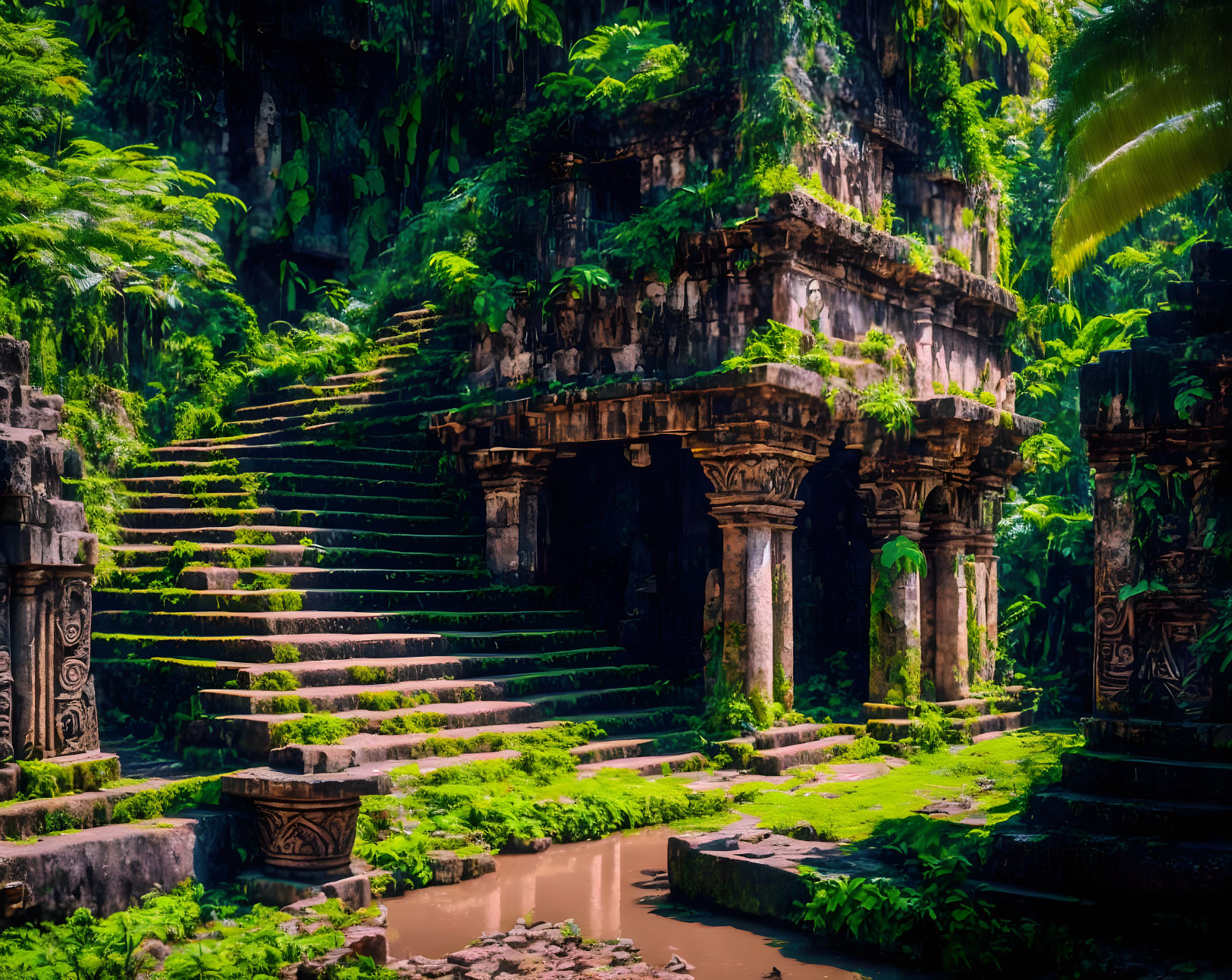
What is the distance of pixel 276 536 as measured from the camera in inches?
496

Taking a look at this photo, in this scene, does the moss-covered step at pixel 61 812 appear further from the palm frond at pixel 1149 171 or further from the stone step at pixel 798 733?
the palm frond at pixel 1149 171

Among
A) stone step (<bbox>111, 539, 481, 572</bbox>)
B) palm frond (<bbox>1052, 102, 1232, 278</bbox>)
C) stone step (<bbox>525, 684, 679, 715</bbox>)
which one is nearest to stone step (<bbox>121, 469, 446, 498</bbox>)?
stone step (<bbox>111, 539, 481, 572</bbox>)

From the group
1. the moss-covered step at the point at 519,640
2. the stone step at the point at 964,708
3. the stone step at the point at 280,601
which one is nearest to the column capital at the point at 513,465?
the stone step at the point at 280,601

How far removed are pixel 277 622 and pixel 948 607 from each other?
309 inches

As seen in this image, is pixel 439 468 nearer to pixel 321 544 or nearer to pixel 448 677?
pixel 321 544

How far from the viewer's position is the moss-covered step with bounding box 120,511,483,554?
12.4 metres

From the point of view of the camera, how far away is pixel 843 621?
1606 centimetres

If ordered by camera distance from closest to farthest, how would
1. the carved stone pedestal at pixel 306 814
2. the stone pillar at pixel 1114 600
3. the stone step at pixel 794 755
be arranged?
the stone pillar at pixel 1114 600, the carved stone pedestal at pixel 306 814, the stone step at pixel 794 755

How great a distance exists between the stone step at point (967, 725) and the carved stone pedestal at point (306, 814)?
24.2ft

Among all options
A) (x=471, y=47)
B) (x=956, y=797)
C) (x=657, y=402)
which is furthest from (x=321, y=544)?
(x=471, y=47)

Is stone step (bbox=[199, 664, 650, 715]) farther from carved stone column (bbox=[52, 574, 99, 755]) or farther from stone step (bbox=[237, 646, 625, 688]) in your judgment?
carved stone column (bbox=[52, 574, 99, 755])

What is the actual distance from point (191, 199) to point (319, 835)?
504 inches

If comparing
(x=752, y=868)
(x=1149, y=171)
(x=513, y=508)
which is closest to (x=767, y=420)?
(x=513, y=508)

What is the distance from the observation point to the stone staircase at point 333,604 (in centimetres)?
A: 990
